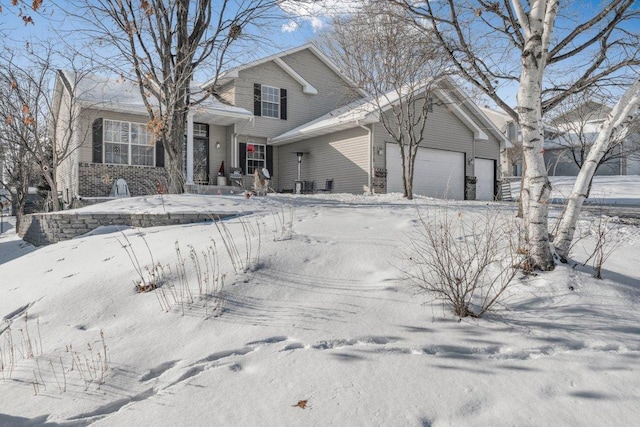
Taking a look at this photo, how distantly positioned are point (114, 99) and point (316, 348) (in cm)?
1269

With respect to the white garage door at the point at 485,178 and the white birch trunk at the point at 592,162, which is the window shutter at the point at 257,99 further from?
the white birch trunk at the point at 592,162

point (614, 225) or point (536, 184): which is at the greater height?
point (536, 184)

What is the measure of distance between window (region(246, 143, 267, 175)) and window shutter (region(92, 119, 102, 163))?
5108mm

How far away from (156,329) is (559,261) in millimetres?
3674

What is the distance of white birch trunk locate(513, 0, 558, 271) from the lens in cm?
392

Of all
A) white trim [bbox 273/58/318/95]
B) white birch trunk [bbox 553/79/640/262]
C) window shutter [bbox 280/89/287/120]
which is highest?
white trim [bbox 273/58/318/95]

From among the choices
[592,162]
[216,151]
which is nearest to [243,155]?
[216,151]

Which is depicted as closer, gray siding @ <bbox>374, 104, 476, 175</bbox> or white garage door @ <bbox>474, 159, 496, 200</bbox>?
gray siding @ <bbox>374, 104, 476, 175</bbox>

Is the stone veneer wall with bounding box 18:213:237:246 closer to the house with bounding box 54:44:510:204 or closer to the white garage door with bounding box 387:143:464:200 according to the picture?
the house with bounding box 54:44:510:204

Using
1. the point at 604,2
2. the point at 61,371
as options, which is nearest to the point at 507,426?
the point at 61,371

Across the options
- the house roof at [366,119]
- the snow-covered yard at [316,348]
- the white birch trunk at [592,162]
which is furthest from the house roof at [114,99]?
the white birch trunk at [592,162]

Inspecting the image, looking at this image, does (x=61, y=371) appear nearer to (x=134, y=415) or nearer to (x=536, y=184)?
(x=134, y=415)

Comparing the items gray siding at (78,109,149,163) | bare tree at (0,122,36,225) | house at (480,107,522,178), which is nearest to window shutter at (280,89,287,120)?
gray siding at (78,109,149,163)

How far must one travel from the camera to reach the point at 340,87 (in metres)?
18.0
